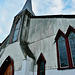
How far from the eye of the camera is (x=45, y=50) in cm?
897

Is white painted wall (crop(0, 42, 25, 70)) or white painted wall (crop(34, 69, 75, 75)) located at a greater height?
white painted wall (crop(0, 42, 25, 70))

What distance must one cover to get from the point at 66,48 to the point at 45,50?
226cm

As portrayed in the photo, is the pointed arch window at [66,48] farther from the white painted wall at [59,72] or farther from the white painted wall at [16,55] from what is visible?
the white painted wall at [16,55]

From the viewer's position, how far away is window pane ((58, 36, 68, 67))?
7.24m

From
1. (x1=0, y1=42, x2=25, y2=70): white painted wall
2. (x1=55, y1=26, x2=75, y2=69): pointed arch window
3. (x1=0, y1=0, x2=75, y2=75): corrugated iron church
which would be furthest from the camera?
(x1=0, y1=42, x2=25, y2=70): white painted wall

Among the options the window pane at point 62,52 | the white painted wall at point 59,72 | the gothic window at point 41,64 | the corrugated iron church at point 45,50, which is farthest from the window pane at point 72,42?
the gothic window at point 41,64

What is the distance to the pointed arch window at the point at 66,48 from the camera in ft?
22.9

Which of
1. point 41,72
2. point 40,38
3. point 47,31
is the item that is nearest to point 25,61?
point 41,72

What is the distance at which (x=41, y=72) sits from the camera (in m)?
8.33

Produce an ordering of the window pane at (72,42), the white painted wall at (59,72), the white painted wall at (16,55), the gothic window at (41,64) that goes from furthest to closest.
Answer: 1. the white painted wall at (16,55)
2. the gothic window at (41,64)
3. the window pane at (72,42)
4. the white painted wall at (59,72)

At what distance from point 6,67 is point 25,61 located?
3623 millimetres

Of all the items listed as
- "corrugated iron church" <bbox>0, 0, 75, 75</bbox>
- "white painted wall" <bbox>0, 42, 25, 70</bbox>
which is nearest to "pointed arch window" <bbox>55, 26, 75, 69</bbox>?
"corrugated iron church" <bbox>0, 0, 75, 75</bbox>

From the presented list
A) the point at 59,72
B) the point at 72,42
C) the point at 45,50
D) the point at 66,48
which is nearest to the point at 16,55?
the point at 45,50

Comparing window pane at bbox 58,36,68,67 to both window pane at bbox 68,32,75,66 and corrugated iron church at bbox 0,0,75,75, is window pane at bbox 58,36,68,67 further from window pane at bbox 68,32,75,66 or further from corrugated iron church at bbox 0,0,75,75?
window pane at bbox 68,32,75,66
